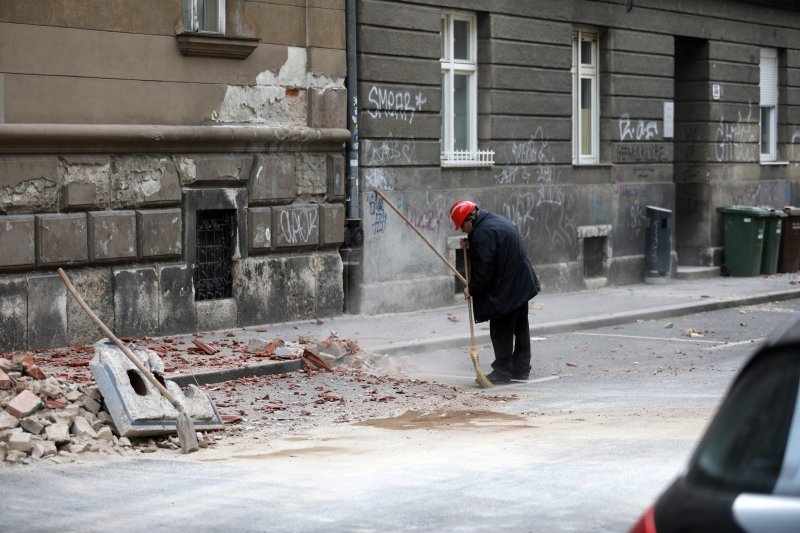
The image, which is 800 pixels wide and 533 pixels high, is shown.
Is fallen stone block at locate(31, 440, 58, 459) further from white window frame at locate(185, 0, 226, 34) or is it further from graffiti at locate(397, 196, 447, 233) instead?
graffiti at locate(397, 196, 447, 233)

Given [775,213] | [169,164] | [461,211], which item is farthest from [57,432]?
[775,213]

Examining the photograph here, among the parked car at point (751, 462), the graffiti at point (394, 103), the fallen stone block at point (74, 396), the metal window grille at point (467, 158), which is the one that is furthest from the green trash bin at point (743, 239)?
the parked car at point (751, 462)

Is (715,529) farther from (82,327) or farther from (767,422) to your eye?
(82,327)

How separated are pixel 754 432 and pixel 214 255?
11248 millimetres

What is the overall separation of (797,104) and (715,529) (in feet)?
78.6

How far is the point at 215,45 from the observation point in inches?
536

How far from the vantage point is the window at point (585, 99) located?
1967cm

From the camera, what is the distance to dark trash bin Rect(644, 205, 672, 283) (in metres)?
20.8

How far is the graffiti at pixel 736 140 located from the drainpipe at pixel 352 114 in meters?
9.74

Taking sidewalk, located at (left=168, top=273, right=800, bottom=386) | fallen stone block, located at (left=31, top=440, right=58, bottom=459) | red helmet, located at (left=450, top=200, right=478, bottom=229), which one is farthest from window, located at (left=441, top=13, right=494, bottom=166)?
fallen stone block, located at (left=31, top=440, right=58, bottom=459)

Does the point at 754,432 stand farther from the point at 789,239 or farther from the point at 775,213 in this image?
the point at 789,239

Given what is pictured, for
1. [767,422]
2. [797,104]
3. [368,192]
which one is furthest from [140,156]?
[797,104]

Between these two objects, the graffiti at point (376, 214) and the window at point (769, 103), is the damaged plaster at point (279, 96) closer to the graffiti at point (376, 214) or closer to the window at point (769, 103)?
the graffiti at point (376, 214)

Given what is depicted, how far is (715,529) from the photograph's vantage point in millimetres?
2959
